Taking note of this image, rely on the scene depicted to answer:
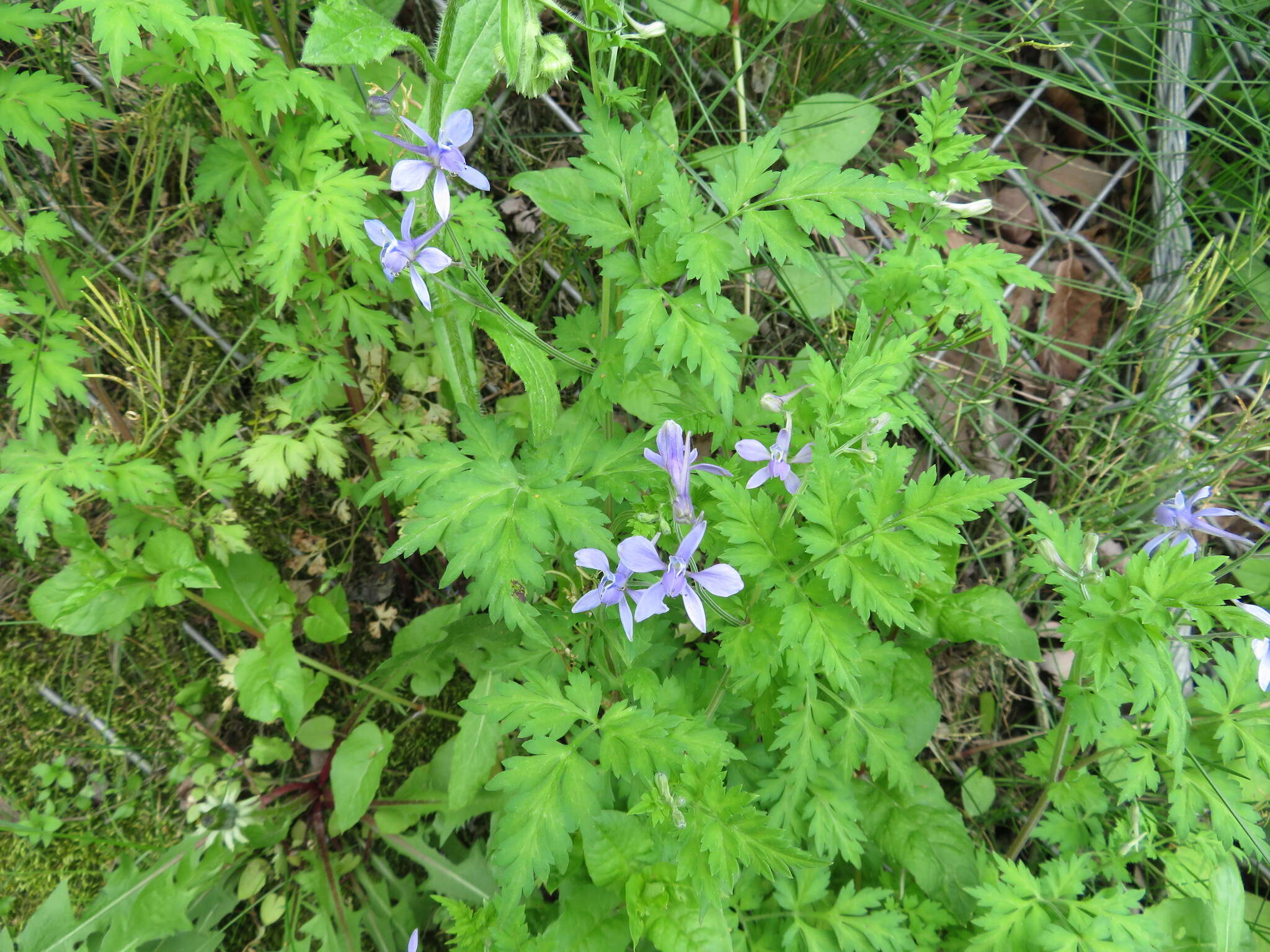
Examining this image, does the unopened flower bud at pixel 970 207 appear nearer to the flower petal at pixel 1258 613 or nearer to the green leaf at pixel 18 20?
the flower petal at pixel 1258 613

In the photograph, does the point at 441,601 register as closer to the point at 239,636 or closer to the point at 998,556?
the point at 239,636

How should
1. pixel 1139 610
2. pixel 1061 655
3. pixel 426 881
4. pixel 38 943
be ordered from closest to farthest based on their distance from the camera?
pixel 1139 610
pixel 38 943
pixel 426 881
pixel 1061 655

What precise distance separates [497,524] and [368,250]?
91 cm

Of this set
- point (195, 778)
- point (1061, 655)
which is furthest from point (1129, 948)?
point (195, 778)

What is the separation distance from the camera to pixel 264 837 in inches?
95.0

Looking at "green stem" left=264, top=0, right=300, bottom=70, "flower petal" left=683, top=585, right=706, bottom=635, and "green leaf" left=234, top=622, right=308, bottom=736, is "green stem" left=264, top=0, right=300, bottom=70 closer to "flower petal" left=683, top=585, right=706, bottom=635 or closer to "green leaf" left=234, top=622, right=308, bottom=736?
"green leaf" left=234, top=622, right=308, bottom=736

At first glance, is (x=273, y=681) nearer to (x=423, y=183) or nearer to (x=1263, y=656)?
(x=423, y=183)

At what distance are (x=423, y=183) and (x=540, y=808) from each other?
49.7 inches

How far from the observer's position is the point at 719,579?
1473 millimetres

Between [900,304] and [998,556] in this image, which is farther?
[998,556]

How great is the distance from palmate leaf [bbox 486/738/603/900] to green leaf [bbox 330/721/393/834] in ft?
2.95

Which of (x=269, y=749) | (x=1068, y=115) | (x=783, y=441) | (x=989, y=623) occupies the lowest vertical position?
(x=269, y=749)

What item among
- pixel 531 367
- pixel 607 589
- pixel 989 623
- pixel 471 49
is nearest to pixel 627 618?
pixel 607 589

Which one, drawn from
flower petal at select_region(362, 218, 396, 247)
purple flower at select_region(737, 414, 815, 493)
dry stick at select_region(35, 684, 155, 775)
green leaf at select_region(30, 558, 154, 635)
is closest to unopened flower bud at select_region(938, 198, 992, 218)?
purple flower at select_region(737, 414, 815, 493)
